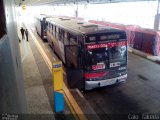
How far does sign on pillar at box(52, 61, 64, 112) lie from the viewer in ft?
20.3

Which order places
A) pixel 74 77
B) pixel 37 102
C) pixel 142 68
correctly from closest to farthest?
pixel 37 102 < pixel 74 77 < pixel 142 68

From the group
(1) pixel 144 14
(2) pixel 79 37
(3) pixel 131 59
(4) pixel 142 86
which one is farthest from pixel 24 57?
(1) pixel 144 14

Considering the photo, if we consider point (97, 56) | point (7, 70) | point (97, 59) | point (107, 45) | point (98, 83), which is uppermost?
point (7, 70)

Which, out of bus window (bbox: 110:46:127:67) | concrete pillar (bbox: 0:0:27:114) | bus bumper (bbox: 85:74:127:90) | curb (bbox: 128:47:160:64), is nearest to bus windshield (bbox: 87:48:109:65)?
bus window (bbox: 110:46:127:67)

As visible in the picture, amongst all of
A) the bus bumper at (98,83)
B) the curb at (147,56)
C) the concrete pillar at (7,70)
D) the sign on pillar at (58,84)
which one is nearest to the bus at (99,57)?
the bus bumper at (98,83)

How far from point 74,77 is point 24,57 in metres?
6.92

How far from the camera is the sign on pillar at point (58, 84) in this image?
6.19m

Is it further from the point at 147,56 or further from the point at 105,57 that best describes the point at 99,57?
the point at 147,56

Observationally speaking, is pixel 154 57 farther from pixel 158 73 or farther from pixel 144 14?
pixel 144 14

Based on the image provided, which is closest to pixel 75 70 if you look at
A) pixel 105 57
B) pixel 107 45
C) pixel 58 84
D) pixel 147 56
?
pixel 105 57

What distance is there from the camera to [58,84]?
6277 mm

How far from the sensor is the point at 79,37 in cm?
827

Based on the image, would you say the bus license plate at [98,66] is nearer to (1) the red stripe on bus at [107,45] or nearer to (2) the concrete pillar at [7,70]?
(1) the red stripe on bus at [107,45]

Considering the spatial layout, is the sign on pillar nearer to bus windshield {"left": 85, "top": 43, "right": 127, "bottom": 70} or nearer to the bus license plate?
bus windshield {"left": 85, "top": 43, "right": 127, "bottom": 70}
